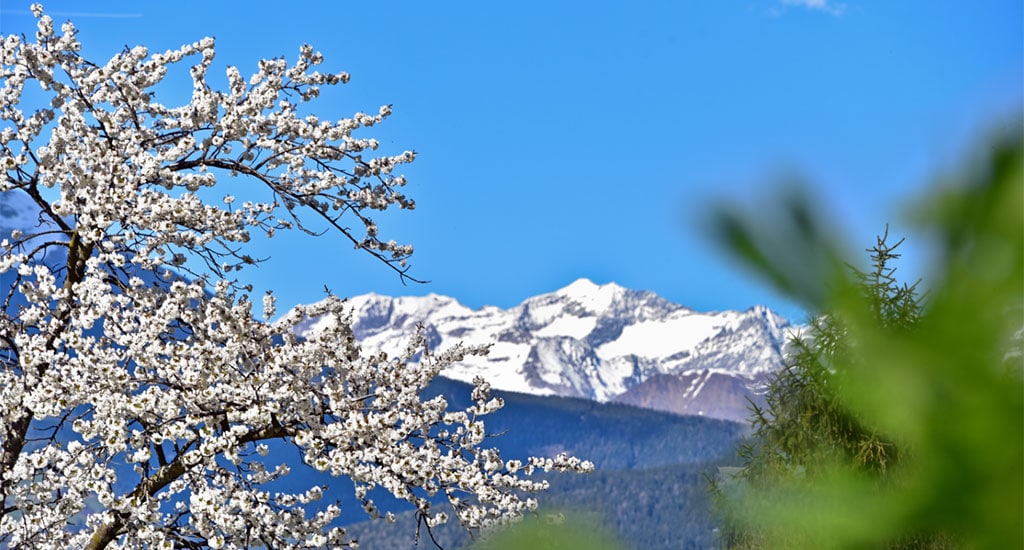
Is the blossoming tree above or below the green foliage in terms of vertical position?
above

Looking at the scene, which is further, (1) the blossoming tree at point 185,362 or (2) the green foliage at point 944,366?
(1) the blossoming tree at point 185,362

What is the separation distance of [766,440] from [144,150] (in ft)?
56.7

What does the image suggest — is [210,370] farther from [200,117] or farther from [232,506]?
[200,117]

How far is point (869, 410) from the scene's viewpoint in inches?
22.3

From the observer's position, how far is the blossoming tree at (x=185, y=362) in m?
6.72

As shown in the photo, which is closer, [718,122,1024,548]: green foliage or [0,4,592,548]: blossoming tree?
[718,122,1024,548]: green foliage

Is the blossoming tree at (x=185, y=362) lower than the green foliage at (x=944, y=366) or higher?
higher

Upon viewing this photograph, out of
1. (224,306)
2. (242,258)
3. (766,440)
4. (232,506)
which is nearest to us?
(232,506)

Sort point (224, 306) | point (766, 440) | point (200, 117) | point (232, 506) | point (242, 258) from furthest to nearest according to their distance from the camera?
point (766, 440) → point (242, 258) → point (200, 117) → point (224, 306) → point (232, 506)

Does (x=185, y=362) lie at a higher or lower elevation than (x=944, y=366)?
higher

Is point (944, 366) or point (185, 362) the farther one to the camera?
point (185, 362)

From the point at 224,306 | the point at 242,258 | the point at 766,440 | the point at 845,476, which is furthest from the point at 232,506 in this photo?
the point at 766,440

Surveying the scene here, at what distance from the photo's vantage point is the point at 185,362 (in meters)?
6.79

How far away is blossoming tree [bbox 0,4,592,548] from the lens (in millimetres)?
6723
